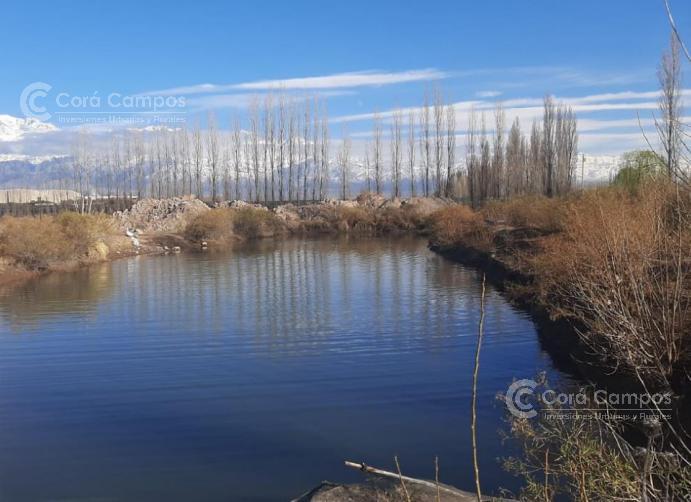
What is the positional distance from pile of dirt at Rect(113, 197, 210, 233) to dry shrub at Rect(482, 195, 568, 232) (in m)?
21.0

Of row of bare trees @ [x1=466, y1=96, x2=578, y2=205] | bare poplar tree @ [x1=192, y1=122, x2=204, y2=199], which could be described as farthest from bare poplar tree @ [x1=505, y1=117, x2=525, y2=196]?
bare poplar tree @ [x1=192, y1=122, x2=204, y2=199]

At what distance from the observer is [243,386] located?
1155 cm

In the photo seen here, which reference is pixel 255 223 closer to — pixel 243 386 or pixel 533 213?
pixel 533 213

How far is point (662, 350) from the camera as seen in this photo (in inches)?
358

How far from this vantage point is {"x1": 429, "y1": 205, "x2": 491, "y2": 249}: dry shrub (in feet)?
101

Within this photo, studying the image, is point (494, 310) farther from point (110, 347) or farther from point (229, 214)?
point (229, 214)

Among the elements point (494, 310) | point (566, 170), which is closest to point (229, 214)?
point (566, 170)

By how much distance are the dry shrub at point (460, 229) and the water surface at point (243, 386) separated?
9167 millimetres

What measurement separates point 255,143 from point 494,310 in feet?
153

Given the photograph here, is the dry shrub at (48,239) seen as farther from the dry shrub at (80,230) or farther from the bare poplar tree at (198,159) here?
the bare poplar tree at (198,159)

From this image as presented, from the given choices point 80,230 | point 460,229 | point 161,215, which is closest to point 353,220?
point 161,215

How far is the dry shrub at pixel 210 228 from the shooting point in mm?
42656
